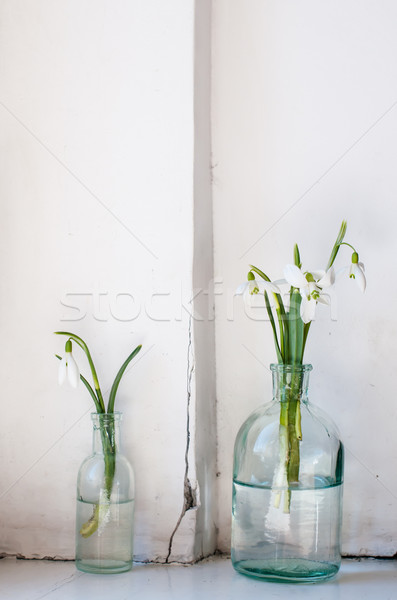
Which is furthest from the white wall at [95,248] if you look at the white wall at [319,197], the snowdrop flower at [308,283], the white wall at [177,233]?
the snowdrop flower at [308,283]

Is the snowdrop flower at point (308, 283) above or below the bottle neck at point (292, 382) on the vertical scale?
above

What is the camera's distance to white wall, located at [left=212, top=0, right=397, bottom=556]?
1.11m

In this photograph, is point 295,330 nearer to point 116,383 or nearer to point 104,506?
point 116,383

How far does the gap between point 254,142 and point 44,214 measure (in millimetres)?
400

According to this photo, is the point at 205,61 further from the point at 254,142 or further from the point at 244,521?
the point at 244,521

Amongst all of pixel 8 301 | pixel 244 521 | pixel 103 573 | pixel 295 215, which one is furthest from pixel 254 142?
pixel 103 573

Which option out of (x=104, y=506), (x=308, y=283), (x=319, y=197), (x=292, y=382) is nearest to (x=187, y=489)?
(x=104, y=506)

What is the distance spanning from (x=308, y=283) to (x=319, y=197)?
0.25 meters

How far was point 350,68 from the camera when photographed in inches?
45.3

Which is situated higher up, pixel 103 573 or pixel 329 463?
pixel 329 463

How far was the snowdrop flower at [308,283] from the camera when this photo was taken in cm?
95

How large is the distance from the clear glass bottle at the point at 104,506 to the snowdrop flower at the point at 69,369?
6 cm

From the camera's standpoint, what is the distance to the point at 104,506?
3.32ft

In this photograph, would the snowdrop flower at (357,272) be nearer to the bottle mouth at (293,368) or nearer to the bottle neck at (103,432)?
the bottle mouth at (293,368)
